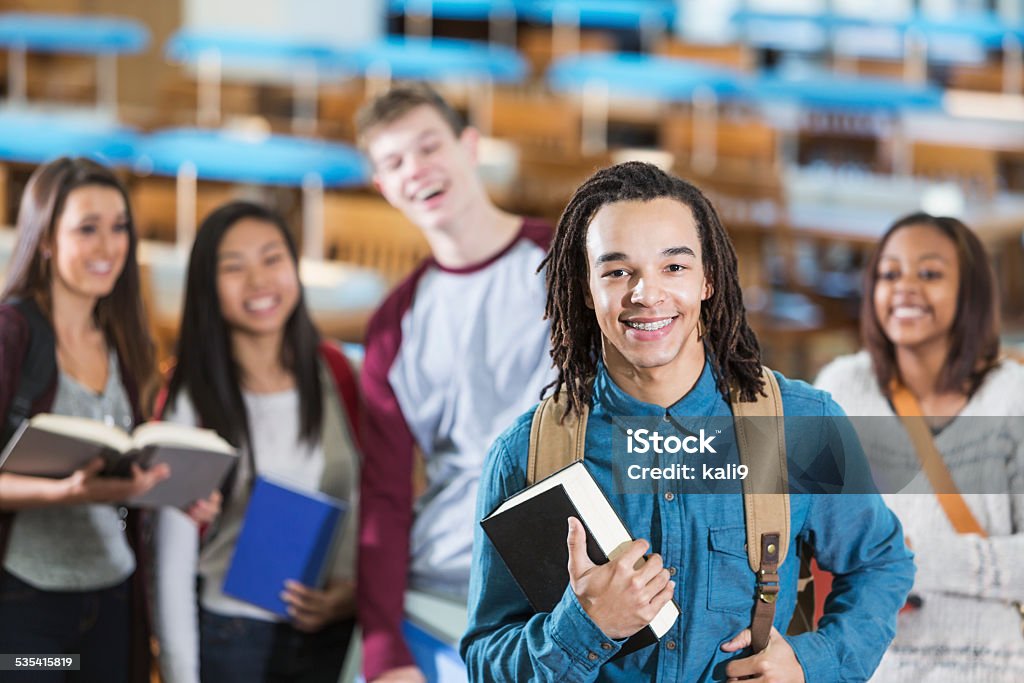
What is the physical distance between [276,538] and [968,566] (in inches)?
48.2

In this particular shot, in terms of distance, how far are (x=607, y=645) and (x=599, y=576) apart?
0.26ft

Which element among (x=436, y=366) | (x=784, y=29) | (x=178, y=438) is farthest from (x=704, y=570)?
(x=784, y=29)

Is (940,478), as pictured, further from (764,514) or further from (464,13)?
(464,13)

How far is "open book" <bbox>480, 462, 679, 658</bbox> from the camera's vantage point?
1.66 metres

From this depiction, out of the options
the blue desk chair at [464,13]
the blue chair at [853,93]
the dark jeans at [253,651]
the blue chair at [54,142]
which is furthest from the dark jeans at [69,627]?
the blue desk chair at [464,13]

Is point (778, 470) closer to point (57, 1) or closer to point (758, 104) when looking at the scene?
point (758, 104)

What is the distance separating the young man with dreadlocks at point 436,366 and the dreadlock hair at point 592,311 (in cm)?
70

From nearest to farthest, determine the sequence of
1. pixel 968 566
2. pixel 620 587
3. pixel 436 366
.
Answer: pixel 620 587 < pixel 968 566 < pixel 436 366

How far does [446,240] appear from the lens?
2641mm

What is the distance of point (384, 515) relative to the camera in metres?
2.65

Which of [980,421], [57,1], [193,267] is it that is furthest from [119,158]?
[57,1]

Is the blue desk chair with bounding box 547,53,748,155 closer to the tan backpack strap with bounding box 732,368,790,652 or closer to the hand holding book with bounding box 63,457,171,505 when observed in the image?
the hand holding book with bounding box 63,457,171,505

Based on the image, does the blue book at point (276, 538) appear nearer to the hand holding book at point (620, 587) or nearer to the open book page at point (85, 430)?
the open book page at point (85, 430)

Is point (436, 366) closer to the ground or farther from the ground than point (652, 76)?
closer to the ground
